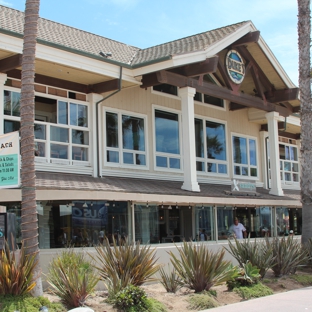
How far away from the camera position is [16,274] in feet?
28.9

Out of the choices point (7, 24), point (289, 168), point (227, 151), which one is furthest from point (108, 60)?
point (289, 168)

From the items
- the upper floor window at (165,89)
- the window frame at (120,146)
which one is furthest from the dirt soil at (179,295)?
the upper floor window at (165,89)

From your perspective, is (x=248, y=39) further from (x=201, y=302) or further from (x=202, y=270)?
(x=201, y=302)

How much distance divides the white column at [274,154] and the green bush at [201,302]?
12.3m

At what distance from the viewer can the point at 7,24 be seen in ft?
48.0

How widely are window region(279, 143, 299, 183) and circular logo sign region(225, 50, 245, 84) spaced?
7.67 meters

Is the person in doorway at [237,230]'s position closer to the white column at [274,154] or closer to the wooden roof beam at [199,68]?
the white column at [274,154]

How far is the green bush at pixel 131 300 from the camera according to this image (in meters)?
9.55

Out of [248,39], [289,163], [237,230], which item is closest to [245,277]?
[237,230]

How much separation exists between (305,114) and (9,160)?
36.6ft

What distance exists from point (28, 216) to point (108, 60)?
8036mm

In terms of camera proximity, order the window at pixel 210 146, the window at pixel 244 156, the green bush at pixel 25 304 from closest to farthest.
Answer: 1. the green bush at pixel 25 304
2. the window at pixel 210 146
3. the window at pixel 244 156

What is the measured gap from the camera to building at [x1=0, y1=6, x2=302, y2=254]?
1466 centimetres

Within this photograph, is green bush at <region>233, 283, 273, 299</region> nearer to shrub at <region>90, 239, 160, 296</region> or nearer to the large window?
shrub at <region>90, 239, 160, 296</region>
